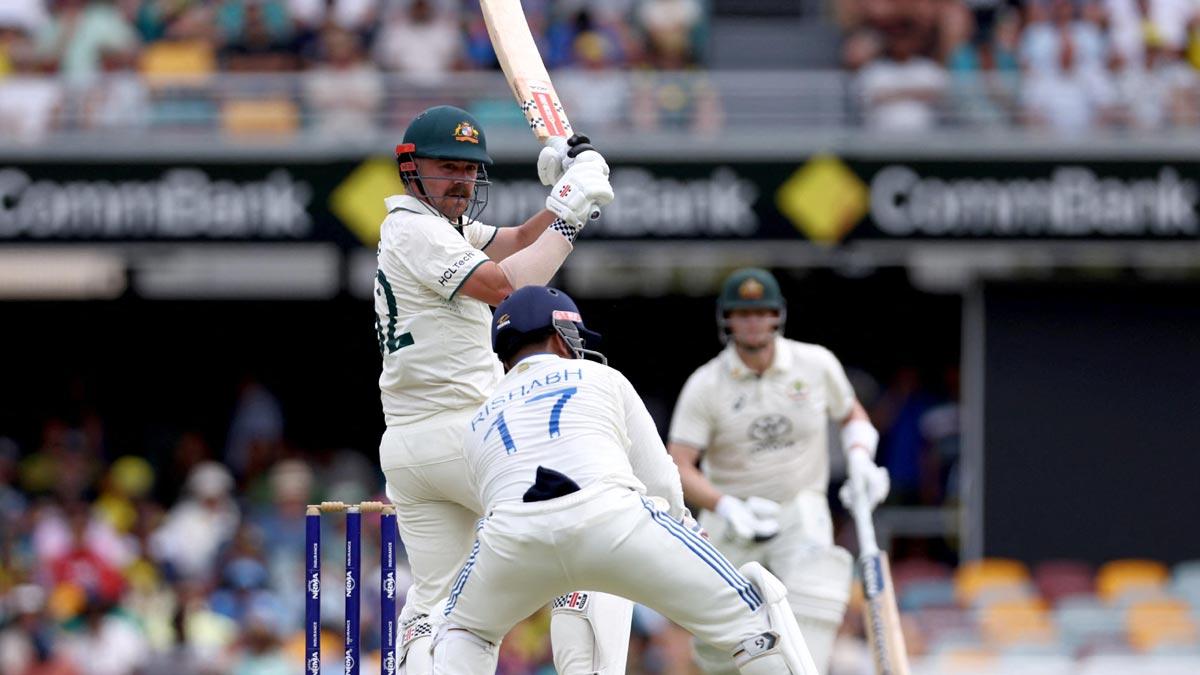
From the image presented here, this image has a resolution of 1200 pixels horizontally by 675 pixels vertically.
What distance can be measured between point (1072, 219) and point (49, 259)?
733 centimetres

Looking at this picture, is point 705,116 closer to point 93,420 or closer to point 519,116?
point 519,116

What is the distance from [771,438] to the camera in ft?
28.7

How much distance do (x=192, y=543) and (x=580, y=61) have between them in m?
4.35

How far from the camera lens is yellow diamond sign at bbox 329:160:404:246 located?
45.0ft

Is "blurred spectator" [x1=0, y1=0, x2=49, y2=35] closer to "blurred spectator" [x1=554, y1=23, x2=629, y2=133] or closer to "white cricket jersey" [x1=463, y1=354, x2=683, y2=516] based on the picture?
"blurred spectator" [x1=554, y1=23, x2=629, y2=133]

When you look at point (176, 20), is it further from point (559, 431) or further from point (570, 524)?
point (570, 524)

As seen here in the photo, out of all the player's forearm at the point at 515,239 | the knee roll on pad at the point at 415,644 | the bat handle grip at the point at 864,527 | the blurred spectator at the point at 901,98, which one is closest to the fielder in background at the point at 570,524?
the knee roll on pad at the point at 415,644

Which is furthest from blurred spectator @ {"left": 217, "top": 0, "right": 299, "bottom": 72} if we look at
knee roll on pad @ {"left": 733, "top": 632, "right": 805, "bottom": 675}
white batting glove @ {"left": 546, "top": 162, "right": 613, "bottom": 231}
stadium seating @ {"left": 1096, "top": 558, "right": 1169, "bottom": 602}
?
knee roll on pad @ {"left": 733, "top": 632, "right": 805, "bottom": 675}

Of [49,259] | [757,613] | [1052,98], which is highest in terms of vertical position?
[1052,98]

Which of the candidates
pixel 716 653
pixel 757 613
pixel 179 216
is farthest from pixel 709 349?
pixel 757 613

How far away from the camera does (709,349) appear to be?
16.3 meters

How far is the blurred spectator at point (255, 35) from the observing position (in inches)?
584

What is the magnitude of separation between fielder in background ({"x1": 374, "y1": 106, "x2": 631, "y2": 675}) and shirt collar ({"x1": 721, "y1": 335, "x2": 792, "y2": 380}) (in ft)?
7.02

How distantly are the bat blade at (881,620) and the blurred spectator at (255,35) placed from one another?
297 inches
